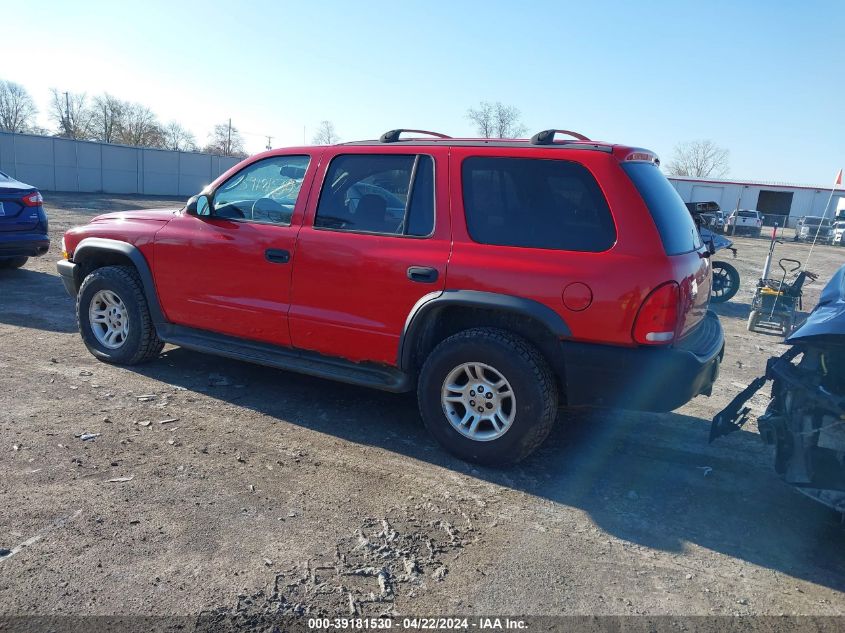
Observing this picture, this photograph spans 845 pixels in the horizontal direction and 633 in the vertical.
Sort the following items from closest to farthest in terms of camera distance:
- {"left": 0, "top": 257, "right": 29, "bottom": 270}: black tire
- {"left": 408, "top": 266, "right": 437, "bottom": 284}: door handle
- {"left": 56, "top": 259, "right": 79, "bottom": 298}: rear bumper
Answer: {"left": 408, "top": 266, "right": 437, "bottom": 284}: door handle < {"left": 56, "top": 259, "right": 79, "bottom": 298}: rear bumper < {"left": 0, "top": 257, "right": 29, "bottom": 270}: black tire

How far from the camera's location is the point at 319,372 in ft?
14.4

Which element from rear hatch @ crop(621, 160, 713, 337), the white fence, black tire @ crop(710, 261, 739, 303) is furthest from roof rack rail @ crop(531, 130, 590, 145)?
the white fence

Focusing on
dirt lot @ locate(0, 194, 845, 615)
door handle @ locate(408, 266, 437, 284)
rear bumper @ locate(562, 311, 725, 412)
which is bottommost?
dirt lot @ locate(0, 194, 845, 615)

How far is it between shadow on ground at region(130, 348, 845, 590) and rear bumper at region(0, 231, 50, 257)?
14.1 feet

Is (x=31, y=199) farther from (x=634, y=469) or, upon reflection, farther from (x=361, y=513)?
(x=634, y=469)

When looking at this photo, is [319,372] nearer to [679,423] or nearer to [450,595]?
[450,595]

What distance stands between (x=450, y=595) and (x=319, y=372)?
2.03 metres

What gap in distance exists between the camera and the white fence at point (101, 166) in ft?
96.7

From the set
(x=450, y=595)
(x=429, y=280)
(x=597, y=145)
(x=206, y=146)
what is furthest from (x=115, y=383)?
(x=206, y=146)

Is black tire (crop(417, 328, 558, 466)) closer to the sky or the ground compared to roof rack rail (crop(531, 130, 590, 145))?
closer to the ground

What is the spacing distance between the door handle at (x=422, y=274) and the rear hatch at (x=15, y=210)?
22.5 ft

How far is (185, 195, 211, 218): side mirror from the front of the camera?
4848 mm

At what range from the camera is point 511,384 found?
12.3 ft

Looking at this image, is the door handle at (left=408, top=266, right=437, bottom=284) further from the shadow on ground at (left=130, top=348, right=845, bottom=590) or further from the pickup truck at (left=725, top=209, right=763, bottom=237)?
the pickup truck at (left=725, top=209, right=763, bottom=237)
